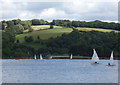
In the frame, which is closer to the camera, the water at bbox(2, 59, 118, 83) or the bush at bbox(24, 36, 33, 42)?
the water at bbox(2, 59, 118, 83)

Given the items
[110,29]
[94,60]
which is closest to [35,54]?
Answer: [110,29]

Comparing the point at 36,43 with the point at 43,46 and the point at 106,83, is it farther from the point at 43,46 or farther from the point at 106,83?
the point at 106,83

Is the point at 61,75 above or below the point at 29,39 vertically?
above

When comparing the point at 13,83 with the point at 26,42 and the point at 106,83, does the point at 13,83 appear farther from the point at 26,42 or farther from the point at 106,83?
the point at 26,42

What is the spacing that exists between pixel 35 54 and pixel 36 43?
4.65 m

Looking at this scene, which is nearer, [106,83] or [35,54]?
[106,83]

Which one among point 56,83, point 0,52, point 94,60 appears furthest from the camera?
point 0,52

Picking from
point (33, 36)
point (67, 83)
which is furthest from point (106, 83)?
point (33, 36)

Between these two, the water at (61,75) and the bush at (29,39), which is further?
the bush at (29,39)

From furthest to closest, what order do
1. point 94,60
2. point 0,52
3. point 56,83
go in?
point 0,52
point 94,60
point 56,83

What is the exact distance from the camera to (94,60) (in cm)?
12762

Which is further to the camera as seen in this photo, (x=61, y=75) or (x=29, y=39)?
(x=29, y=39)

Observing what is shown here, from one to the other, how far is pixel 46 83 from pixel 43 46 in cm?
14048

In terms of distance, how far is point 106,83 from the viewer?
59.8 meters
